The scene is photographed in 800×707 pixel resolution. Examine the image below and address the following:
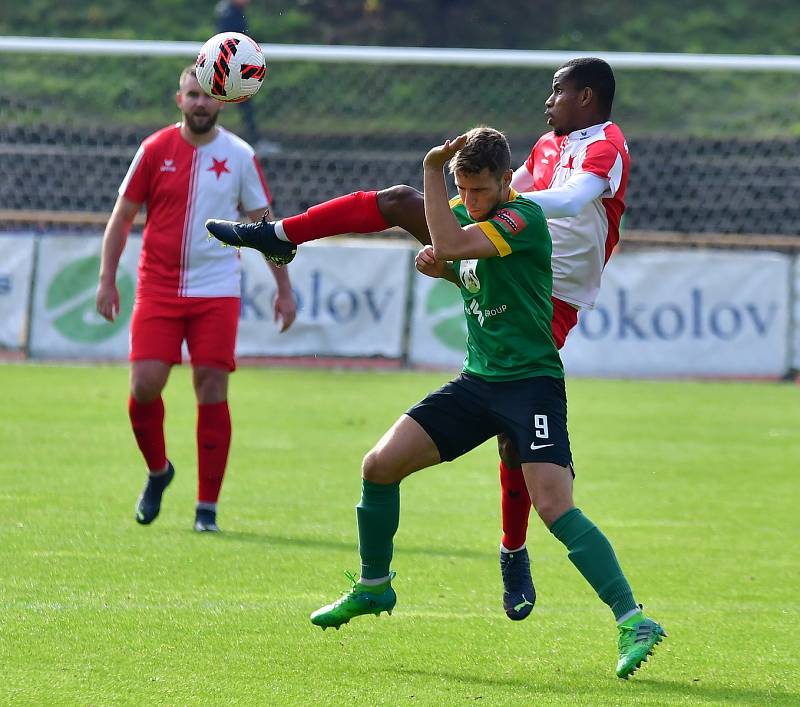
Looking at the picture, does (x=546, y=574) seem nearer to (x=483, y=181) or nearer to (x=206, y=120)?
(x=483, y=181)

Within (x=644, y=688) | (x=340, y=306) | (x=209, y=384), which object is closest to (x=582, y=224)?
(x=644, y=688)

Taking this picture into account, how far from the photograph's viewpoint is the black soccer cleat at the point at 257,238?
5.14 metres

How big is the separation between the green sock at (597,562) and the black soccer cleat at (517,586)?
0.59 metres

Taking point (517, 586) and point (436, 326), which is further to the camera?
point (436, 326)

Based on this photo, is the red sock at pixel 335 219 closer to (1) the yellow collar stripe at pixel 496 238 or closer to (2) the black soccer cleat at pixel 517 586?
(1) the yellow collar stripe at pixel 496 238

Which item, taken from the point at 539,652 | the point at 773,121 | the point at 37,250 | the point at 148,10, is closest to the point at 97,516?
the point at 539,652

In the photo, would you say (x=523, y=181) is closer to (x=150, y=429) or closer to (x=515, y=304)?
(x=515, y=304)

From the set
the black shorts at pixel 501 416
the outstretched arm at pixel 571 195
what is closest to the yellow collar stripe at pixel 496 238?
the outstretched arm at pixel 571 195

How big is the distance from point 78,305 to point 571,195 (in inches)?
424

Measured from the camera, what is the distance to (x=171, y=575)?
5.84m

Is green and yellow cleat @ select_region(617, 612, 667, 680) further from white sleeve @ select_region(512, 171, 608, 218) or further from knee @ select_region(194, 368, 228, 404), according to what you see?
knee @ select_region(194, 368, 228, 404)

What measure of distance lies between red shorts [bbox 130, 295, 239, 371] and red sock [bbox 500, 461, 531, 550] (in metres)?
2.21

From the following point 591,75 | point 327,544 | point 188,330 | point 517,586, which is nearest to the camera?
point 517,586

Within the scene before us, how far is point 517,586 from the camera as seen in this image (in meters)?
5.27
